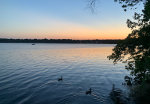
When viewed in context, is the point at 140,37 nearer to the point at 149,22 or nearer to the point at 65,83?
the point at 149,22

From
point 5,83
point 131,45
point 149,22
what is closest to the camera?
point 149,22

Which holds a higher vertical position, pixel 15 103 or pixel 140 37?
pixel 140 37

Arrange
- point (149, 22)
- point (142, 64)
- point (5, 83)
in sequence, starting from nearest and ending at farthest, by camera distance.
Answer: point (142, 64) < point (149, 22) < point (5, 83)

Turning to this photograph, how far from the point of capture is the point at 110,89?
13031 millimetres

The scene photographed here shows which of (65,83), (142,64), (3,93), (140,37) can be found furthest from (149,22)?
(3,93)

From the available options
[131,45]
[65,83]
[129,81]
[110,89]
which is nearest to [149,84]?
[129,81]

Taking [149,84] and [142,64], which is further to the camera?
[149,84]

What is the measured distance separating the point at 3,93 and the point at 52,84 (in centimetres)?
524

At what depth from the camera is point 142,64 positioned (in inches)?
303

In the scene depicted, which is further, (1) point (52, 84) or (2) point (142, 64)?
(1) point (52, 84)

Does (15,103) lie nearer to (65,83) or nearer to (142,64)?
(65,83)

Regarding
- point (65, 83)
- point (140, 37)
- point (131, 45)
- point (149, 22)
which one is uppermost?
point (149, 22)

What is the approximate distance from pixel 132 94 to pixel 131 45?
17.2 feet

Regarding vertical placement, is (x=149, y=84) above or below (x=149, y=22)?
below
